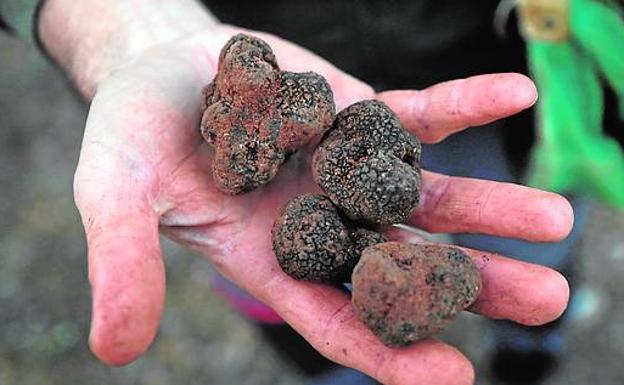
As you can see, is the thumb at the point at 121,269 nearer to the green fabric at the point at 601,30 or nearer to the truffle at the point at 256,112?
the truffle at the point at 256,112

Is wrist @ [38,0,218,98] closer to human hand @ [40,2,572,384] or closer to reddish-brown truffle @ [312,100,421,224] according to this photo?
human hand @ [40,2,572,384]

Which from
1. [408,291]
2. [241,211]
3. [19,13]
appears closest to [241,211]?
[241,211]

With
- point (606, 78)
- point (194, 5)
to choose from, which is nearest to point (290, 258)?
point (194, 5)

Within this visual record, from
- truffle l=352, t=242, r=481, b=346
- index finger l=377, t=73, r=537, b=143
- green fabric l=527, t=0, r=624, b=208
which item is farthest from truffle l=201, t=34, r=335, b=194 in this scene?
green fabric l=527, t=0, r=624, b=208

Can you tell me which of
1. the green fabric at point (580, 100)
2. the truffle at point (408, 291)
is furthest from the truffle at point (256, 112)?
the green fabric at point (580, 100)

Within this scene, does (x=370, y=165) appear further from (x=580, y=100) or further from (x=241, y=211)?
(x=580, y=100)

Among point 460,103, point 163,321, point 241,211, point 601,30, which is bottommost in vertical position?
point 163,321

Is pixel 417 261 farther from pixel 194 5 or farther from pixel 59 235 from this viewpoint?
pixel 59 235
